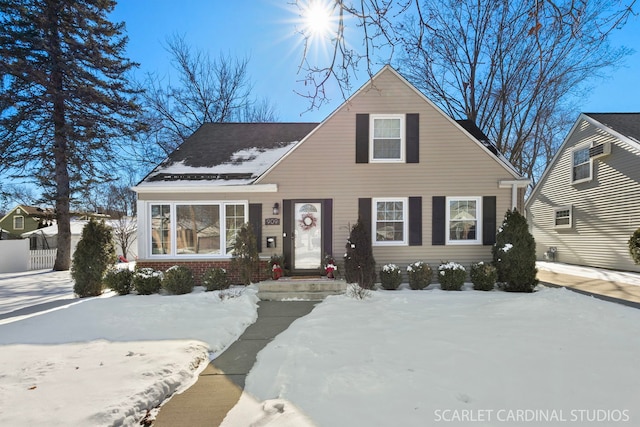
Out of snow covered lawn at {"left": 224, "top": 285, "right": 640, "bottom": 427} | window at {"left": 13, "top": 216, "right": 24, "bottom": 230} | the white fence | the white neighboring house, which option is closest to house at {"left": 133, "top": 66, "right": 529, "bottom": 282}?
snow covered lawn at {"left": 224, "top": 285, "right": 640, "bottom": 427}

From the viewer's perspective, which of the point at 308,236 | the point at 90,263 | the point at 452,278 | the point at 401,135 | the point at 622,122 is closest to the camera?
the point at 90,263

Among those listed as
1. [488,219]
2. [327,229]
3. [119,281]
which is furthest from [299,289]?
[488,219]

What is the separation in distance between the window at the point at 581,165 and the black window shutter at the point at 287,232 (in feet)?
41.7

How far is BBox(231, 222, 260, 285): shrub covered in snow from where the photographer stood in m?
8.18

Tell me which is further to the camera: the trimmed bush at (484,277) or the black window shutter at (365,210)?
the black window shutter at (365,210)

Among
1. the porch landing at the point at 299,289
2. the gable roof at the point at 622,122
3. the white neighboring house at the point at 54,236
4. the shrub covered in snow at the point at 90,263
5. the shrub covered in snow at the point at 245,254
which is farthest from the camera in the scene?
the white neighboring house at the point at 54,236

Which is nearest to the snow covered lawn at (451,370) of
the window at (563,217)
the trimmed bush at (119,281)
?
the trimmed bush at (119,281)

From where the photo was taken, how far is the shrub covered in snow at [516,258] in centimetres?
770

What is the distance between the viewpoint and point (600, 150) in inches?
468

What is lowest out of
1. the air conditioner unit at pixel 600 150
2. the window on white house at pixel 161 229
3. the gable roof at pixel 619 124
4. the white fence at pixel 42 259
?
the white fence at pixel 42 259

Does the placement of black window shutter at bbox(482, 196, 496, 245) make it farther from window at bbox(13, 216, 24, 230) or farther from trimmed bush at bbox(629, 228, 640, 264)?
window at bbox(13, 216, 24, 230)

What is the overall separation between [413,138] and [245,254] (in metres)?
5.92

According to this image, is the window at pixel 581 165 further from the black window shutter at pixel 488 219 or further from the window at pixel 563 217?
the black window shutter at pixel 488 219

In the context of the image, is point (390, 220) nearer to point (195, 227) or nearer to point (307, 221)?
point (307, 221)
